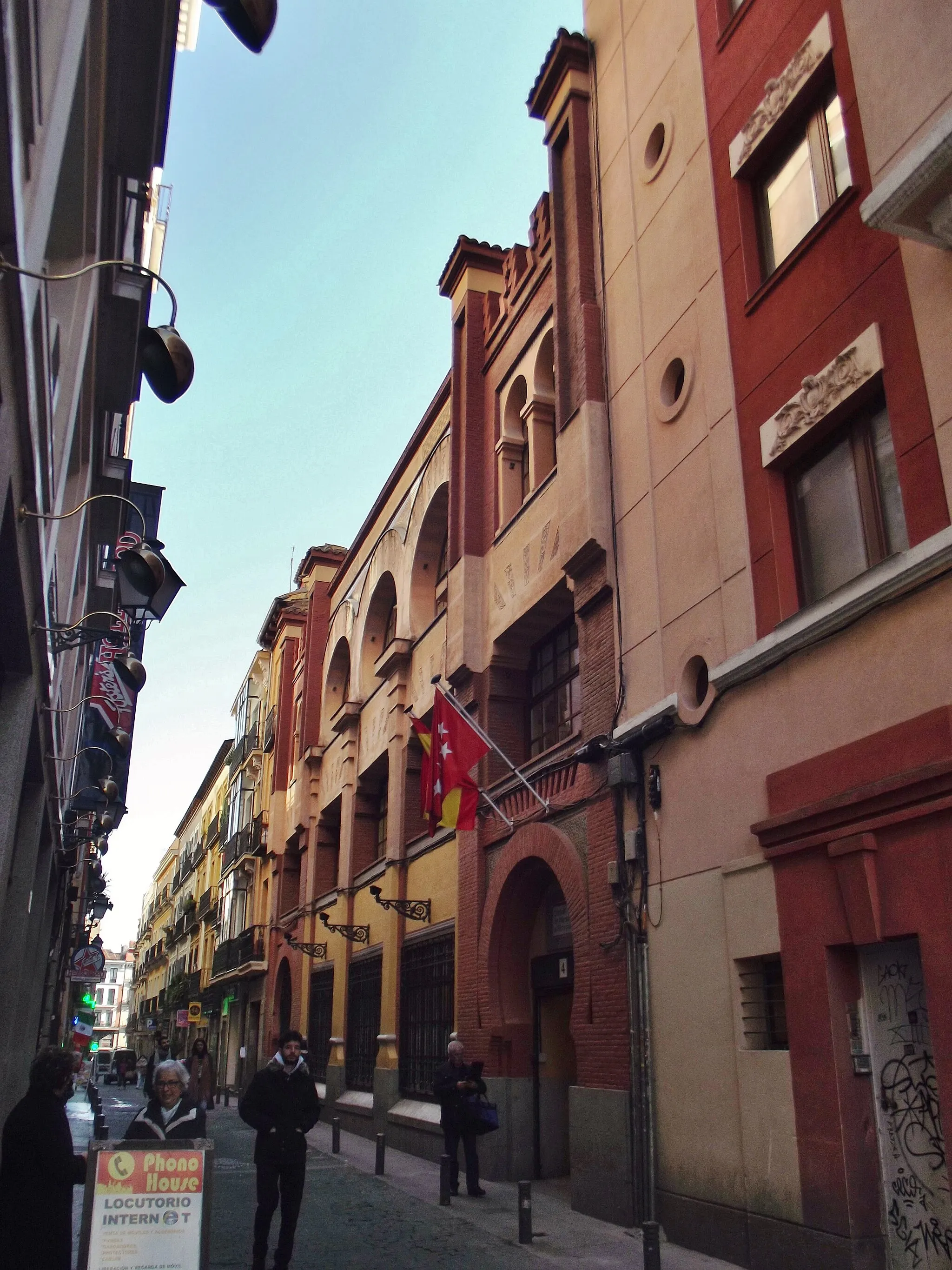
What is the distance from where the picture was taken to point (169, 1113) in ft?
22.1

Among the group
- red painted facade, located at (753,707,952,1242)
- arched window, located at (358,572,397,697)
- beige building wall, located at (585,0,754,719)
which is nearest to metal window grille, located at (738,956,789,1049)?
red painted facade, located at (753,707,952,1242)

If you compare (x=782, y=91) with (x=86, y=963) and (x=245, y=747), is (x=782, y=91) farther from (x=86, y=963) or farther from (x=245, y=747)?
(x=245, y=747)

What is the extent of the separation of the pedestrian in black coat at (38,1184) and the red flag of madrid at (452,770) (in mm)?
8845

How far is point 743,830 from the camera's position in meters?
9.74

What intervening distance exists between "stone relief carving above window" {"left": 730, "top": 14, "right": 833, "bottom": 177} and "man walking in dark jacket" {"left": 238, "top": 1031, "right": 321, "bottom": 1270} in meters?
9.34

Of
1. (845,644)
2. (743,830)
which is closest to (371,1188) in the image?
(743,830)

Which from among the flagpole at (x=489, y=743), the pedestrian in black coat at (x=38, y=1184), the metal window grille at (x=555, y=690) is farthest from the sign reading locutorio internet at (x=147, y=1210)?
the metal window grille at (x=555, y=690)

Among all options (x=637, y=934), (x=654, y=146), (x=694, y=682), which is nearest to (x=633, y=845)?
(x=637, y=934)

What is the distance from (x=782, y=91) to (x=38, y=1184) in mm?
10724

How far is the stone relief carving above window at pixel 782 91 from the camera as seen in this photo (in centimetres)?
1001

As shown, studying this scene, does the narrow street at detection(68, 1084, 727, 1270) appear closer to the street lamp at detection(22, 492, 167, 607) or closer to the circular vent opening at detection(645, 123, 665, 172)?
the street lamp at detection(22, 492, 167, 607)

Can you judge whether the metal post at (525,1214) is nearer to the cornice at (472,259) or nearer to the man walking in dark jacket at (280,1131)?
the man walking in dark jacket at (280,1131)

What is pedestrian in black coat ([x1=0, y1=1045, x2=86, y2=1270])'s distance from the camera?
213 inches

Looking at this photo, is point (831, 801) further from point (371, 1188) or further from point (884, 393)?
point (371, 1188)
